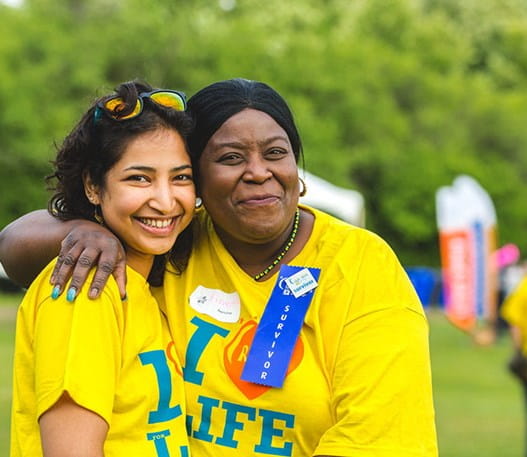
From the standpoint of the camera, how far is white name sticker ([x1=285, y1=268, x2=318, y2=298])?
2930mm

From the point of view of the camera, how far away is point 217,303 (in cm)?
302

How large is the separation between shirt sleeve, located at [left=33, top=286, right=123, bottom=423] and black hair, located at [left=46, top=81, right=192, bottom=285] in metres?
0.47

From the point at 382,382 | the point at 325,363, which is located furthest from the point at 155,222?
the point at 382,382

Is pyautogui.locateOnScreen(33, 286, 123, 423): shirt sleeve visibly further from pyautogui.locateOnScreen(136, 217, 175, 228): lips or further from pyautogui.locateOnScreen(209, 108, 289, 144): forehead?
pyautogui.locateOnScreen(209, 108, 289, 144): forehead

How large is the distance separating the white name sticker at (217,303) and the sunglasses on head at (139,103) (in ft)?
1.76

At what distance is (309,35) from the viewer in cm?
3738

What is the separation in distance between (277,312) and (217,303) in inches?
7.8

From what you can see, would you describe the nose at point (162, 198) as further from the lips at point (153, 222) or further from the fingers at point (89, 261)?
the fingers at point (89, 261)

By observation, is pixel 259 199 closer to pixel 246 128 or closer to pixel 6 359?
pixel 246 128

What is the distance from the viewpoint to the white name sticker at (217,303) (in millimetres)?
2990

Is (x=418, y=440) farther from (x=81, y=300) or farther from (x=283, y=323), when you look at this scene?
(x=81, y=300)

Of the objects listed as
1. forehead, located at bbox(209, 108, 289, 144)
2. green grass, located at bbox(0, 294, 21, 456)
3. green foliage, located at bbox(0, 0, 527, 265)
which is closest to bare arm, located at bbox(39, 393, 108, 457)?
forehead, located at bbox(209, 108, 289, 144)

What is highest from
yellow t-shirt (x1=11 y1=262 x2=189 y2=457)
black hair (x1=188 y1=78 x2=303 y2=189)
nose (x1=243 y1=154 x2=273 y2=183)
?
black hair (x1=188 y1=78 x2=303 y2=189)

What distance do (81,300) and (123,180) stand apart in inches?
16.1
